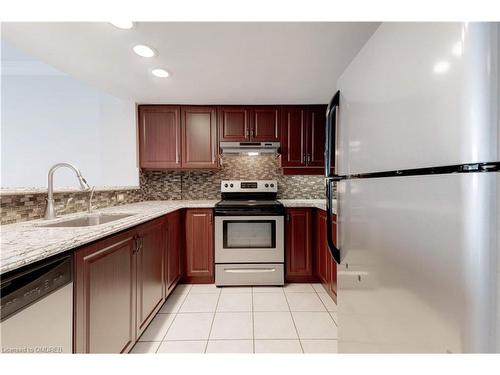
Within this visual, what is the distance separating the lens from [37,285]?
820mm

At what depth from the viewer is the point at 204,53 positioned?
1.76m

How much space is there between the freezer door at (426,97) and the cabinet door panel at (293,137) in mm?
2040

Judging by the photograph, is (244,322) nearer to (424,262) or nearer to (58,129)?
(424,262)

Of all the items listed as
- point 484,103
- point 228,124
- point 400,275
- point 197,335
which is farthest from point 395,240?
point 228,124

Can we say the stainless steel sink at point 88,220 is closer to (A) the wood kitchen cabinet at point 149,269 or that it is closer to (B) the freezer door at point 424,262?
(A) the wood kitchen cabinet at point 149,269

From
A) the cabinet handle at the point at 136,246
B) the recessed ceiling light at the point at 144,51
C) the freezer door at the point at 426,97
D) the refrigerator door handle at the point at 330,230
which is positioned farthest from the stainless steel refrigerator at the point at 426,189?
the recessed ceiling light at the point at 144,51

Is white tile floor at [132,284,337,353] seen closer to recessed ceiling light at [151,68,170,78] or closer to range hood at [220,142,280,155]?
range hood at [220,142,280,155]

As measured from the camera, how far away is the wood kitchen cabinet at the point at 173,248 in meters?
2.22

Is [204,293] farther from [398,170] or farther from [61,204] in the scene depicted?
[398,170]

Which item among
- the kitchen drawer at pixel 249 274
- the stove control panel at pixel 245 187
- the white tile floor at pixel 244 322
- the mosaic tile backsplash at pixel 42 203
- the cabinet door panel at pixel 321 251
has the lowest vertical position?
the white tile floor at pixel 244 322

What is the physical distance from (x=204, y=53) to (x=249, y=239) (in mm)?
1860

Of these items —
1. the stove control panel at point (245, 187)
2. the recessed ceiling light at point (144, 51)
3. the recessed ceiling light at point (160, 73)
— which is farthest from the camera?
the stove control panel at point (245, 187)

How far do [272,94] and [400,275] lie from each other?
7.55ft

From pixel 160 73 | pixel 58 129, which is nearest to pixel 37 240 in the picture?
pixel 160 73
